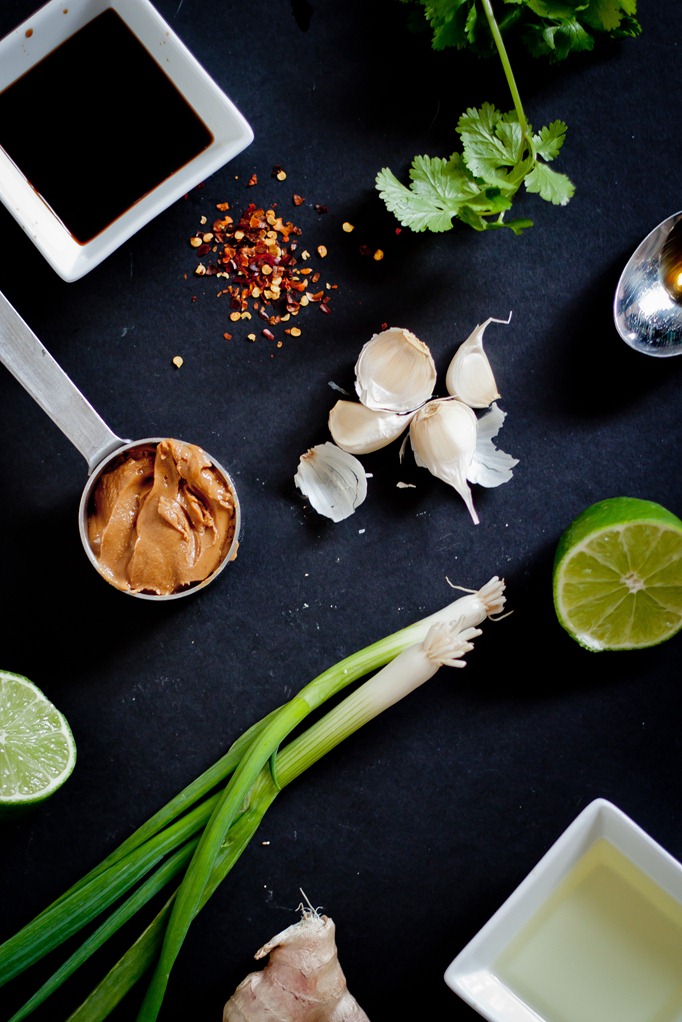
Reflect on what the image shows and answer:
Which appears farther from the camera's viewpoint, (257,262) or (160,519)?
(257,262)

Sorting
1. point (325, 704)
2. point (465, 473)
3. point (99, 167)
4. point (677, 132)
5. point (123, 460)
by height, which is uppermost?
point (99, 167)

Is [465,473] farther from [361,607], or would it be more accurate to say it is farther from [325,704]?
[325,704]

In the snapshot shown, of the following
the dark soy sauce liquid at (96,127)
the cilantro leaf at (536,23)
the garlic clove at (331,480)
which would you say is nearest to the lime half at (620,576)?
the garlic clove at (331,480)

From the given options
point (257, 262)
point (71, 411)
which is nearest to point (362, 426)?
point (257, 262)

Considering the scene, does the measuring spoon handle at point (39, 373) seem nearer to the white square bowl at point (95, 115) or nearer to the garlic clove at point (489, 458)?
the white square bowl at point (95, 115)

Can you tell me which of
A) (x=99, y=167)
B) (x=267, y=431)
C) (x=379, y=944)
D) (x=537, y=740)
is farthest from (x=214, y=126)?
(x=379, y=944)

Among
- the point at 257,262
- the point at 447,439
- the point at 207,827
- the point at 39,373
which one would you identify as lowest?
the point at 207,827

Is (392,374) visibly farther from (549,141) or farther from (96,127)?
(96,127)

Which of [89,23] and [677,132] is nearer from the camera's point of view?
[89,23]
